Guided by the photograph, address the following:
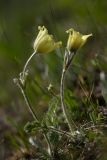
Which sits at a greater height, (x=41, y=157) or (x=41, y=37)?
(x=41, y=37)

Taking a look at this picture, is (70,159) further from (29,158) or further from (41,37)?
(41,37)

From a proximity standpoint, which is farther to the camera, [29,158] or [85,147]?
[29,158]

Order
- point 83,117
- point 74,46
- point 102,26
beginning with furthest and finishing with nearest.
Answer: point 102,26
point 83,117
point 74,46

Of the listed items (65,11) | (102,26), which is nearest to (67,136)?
(102,26)

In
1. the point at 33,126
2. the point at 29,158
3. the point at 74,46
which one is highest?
the point at 74,46

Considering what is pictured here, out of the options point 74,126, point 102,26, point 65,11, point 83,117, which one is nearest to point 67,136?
point 74,126

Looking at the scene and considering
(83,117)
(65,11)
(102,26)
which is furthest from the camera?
(65,11)

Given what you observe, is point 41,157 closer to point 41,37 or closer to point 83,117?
point 83,117

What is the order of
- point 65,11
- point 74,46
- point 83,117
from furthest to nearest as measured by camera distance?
1. point 65,11
2. point 83,117
3. point 74,46

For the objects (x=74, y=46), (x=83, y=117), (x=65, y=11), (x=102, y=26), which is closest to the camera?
(x=74, y=46)
